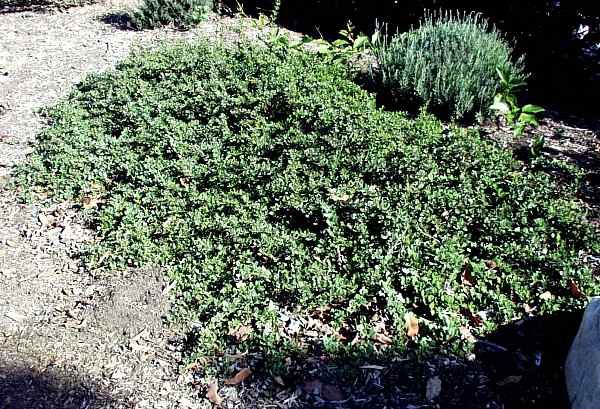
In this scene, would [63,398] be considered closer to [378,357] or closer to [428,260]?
[378,357]

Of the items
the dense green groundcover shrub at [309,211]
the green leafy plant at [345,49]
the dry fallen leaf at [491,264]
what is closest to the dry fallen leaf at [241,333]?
the dense green groundcover shrub at [309,211]

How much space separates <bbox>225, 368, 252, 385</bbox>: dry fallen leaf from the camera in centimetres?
303

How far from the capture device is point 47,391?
3.03 meters

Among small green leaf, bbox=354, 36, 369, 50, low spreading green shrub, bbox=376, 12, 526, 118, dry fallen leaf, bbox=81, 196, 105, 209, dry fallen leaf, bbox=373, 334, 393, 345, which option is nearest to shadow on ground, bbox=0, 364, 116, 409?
dry fallen leaf, bbox=373, 334, 393, 345

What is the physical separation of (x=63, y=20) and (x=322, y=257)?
22.2ft

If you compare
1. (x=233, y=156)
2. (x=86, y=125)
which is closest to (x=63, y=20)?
(x=86, y=125)

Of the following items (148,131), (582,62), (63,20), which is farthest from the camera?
(63,20)

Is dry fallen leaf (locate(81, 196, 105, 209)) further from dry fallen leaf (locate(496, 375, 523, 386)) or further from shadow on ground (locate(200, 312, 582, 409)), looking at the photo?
dry fallen leaf (locate(496, 375, 523, 386))

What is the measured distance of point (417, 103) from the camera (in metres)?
5.30

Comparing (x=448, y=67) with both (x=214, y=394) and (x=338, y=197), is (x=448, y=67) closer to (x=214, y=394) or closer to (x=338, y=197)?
(x=338, y=197)

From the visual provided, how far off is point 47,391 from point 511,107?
420 centimetres

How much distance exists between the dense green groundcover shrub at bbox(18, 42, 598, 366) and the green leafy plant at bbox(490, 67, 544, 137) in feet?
1.37

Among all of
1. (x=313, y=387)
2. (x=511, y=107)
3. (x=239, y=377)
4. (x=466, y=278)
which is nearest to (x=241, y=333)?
(x=239, y=377)

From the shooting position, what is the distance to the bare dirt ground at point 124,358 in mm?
2928
